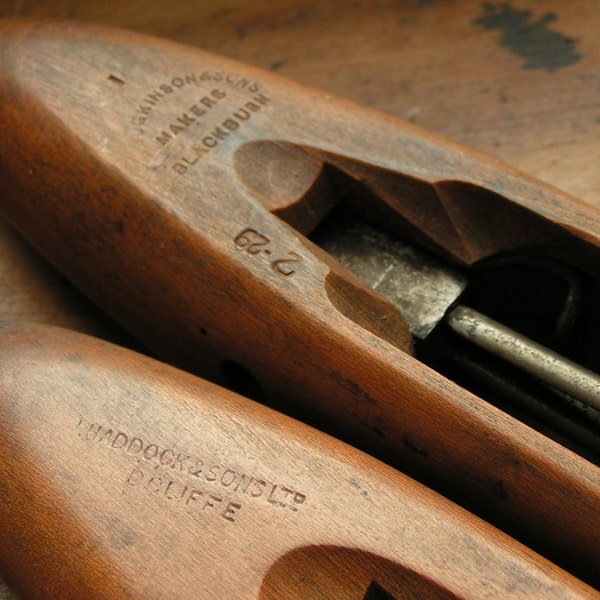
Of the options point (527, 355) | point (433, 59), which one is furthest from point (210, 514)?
point (433, 59)

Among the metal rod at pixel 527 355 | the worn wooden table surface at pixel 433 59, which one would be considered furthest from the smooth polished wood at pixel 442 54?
the metal rod at pixel 527 355

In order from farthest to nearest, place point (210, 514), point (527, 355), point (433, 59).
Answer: point (433, 59), point (527, 355), point (210, 514)

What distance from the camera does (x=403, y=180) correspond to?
0.83m

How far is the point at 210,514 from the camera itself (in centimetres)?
65

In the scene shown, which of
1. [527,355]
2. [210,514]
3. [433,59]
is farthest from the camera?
[433,59]

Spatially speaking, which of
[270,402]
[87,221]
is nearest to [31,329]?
[87,221]

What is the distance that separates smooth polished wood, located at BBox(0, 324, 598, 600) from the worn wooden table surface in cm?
39

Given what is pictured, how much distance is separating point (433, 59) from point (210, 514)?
0.80 meters

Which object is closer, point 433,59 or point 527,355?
point 527,355

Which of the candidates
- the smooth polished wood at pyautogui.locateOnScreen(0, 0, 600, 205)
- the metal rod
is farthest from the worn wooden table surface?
the metal rod

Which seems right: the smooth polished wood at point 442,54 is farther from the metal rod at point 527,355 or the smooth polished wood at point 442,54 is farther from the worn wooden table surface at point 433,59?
the metal rod at point 527,355

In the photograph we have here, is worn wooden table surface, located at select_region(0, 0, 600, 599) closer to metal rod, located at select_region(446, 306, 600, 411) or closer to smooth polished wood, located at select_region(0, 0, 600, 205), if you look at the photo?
smooth polished wood, located at select_region(0, 0, 600, 205)

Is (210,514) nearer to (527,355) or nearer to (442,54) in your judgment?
(527,355)

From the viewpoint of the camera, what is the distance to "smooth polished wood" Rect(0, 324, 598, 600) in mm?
632
